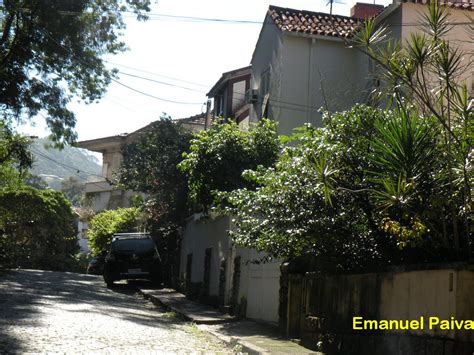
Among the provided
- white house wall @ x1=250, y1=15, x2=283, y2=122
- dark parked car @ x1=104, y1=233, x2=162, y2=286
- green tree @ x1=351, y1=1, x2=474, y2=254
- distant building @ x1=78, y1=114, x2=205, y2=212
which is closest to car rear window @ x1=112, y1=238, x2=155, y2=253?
dark parked car @ x1=104, y1=233, x2=162, y2=286

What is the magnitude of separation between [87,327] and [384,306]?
547 centimetres

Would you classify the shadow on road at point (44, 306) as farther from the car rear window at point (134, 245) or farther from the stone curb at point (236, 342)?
the car rear window at point (134, 245)

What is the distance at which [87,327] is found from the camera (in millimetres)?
11773

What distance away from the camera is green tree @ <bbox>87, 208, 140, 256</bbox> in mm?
36438

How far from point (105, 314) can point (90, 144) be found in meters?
40.7

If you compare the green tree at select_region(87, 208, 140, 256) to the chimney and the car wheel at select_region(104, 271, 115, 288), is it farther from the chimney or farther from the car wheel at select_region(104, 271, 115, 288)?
the chimney

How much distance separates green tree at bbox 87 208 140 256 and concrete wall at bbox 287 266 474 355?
24988mm

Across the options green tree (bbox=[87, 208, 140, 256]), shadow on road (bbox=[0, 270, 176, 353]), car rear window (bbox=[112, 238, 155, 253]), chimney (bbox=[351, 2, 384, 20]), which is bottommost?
shadow on road (bbox=[0, 270, 176, 353])

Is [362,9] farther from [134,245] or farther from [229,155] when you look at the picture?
[134,245]

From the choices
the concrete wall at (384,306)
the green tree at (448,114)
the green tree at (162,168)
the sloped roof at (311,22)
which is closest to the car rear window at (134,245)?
the green tree at (162,168)

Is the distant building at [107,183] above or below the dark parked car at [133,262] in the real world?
above

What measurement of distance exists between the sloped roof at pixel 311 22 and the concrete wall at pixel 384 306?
38.1 feet

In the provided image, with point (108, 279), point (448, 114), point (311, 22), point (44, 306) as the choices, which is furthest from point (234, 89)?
point (448, 114)

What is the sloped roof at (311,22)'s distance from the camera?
2181 cm
